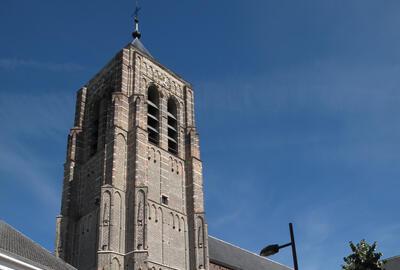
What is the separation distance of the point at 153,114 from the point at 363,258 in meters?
19.0

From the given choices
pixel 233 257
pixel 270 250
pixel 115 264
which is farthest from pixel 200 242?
pixel 270 250

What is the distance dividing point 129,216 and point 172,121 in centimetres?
1041

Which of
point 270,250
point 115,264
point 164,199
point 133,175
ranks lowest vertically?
point 270,250

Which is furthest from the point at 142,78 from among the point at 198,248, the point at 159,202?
the point at 198,248

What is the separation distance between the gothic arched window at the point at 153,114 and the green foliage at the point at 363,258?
16.0 meters

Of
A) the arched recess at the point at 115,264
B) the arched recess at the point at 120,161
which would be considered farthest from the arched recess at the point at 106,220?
the arched recess at the point at 120,161

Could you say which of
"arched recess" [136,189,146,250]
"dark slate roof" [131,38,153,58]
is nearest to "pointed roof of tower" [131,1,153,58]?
"dark slate roof" [131,38,153,58]

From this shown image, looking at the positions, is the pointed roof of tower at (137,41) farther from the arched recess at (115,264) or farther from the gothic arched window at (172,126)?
the arched recess at (115,264)

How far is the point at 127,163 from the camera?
31578 mm

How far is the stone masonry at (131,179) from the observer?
94.5 ft

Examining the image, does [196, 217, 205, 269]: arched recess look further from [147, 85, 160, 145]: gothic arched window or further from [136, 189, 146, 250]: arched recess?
[147, 85, 160, 145]: gothic arched window

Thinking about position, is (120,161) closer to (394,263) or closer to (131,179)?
(131,179)

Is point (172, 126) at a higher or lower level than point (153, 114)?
lower

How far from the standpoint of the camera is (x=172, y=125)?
37.7 meters
